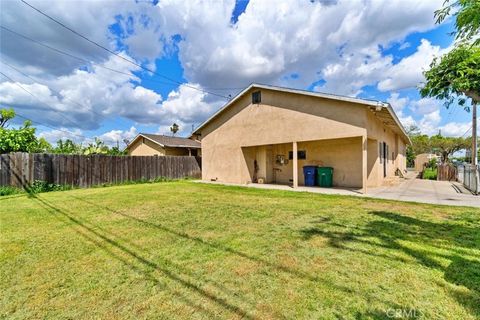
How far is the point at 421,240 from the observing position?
4020 millimetres

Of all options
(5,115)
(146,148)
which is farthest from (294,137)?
(5,115)

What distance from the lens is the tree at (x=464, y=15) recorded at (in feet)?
9.53

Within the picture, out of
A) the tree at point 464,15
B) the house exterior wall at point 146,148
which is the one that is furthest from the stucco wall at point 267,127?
the house exterior wall at point 146,148

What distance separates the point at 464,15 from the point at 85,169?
1529 cm

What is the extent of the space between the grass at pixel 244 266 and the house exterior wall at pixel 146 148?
53.1 ft

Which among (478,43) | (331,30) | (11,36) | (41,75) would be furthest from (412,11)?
(41,75)

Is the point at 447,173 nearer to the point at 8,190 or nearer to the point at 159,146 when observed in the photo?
the point at 159,146

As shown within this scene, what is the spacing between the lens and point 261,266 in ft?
10.4

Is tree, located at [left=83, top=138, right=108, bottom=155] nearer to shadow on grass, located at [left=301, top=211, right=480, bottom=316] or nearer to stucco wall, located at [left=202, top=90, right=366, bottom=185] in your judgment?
stucco wall, located at [left=202, top=90, right=366, bottom=185]

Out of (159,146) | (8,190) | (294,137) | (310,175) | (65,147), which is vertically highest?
(159,146)

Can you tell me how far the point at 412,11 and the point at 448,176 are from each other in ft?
36.3

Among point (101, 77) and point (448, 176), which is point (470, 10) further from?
point (101, 77)

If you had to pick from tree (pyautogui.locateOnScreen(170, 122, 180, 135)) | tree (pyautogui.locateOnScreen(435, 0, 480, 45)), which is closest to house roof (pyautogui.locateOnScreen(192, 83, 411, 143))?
tree (pyautogui.locateOnScreen(435, 0, 480, 45))

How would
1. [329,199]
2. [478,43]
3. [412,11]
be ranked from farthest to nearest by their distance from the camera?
[412,11]
[329,199]
[478,43]
